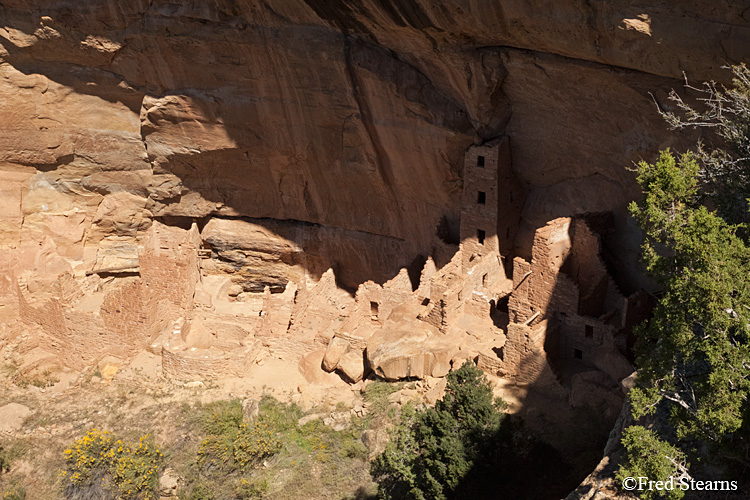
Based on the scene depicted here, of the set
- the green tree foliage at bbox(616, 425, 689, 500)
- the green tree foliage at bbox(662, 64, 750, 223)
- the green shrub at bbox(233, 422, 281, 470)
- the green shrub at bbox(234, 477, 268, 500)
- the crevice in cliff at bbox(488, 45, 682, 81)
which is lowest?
the green shrub at bbox(234, 477, 268, 500)

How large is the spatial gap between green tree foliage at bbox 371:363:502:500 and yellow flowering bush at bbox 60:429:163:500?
4.64 metres

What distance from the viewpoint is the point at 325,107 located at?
68.5 ft

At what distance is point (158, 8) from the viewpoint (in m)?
19.9

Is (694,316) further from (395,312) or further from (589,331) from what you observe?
(395,312)

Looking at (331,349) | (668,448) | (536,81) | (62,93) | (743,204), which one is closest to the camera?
(668,448)

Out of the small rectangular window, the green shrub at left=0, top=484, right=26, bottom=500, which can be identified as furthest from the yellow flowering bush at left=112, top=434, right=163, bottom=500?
the small rectangular window

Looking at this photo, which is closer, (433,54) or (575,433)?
(575,433)

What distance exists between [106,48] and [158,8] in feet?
5.96

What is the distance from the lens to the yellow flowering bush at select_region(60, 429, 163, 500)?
17.0 meters

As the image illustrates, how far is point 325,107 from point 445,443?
925cm

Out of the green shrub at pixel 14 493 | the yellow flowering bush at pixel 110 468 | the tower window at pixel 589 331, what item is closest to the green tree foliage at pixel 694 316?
the tower window at pixel 589 331

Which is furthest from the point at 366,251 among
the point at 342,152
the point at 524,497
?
the point at 524,497

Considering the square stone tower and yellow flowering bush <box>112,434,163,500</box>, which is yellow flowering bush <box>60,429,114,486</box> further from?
the square stone tower

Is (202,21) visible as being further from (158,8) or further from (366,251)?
(366,251)
